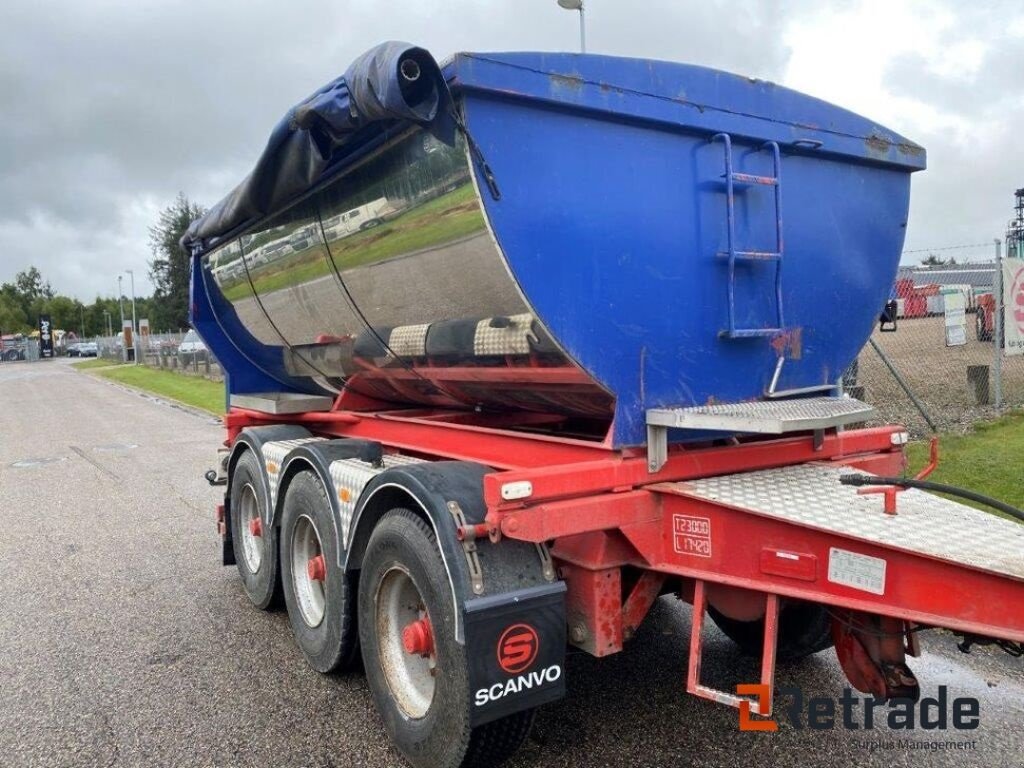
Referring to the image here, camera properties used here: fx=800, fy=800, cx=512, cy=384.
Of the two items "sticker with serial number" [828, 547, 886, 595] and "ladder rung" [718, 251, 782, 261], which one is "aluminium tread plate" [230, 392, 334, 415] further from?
"sticker with serial number" [828, 547, 886, 595]

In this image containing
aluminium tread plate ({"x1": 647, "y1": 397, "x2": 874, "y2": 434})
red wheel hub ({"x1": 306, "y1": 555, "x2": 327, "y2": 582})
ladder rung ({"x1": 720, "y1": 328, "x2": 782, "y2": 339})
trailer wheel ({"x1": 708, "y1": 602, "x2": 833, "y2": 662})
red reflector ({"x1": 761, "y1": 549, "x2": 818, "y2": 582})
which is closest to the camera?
red reflector ({"x1": 761, "y1": 549, "x2": 818, "y2": 582})

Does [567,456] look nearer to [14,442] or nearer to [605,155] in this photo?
[605,155]

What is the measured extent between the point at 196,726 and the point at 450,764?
55.1 inches

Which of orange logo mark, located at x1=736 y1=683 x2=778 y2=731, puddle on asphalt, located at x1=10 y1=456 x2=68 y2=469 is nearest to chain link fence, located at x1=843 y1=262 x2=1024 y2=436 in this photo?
orange logo mark, located at x1=736 y1=683 x2=778 y2=731

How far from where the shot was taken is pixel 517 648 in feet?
9.30

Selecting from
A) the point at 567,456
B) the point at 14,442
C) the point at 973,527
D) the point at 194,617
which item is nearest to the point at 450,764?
the point at 567,456

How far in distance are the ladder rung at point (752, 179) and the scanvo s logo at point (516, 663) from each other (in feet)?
6.23

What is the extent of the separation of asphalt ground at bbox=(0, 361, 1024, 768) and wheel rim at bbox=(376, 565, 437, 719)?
0.27 m

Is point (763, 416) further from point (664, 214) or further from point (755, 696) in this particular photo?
point (755, 696)

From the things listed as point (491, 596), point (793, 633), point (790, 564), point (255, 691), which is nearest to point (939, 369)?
point (793, 633)

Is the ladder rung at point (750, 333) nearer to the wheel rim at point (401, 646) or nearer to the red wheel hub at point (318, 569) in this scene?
the wheel rim at point (401, 646)

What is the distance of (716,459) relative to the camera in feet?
10.8

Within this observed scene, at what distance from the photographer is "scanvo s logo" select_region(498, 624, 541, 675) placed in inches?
110

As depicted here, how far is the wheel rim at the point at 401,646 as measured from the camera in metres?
3.31
